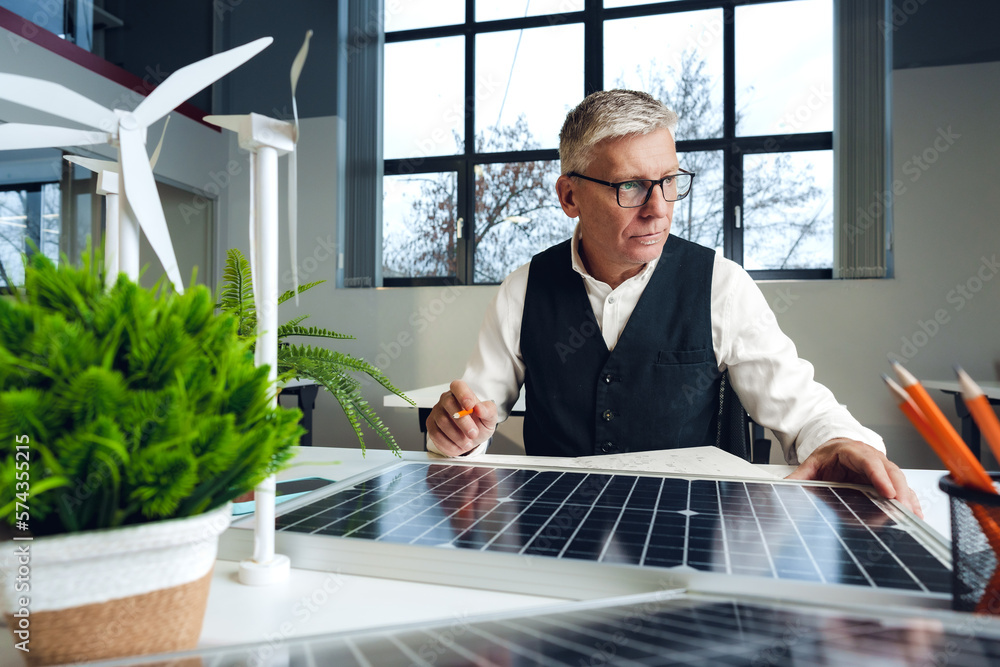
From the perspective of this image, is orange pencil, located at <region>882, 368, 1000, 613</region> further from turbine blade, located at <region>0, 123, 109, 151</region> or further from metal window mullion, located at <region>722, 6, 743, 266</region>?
metal window mullion, located at <region>722, 6, 743, 266</region>

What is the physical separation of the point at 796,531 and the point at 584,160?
1147mm

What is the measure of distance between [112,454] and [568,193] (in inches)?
59.1

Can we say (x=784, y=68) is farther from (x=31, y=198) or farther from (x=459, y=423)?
(x=31, y=198)

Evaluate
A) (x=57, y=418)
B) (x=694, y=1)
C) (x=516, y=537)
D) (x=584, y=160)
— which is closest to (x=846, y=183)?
(x=694, y=1)

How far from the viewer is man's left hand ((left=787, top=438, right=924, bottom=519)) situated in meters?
0.80

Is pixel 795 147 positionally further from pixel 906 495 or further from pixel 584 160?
pixel 906 495

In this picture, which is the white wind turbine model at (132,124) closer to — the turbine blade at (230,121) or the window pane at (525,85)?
the turbine blade at (230,121)

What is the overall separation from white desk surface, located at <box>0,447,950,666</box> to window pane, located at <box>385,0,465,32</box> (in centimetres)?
490

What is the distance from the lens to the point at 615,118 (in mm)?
1473

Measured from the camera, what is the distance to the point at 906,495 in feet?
2.62

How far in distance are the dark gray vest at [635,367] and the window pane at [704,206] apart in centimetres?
278

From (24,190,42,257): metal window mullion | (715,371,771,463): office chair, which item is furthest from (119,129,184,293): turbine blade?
(24,190,42,257): metal window mullion

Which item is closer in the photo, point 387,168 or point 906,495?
point 906,495

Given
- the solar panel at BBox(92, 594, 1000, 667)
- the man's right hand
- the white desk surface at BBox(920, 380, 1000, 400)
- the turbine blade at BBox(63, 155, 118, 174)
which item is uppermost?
the turbine blade at BBox(63, 155, 118, 174)
